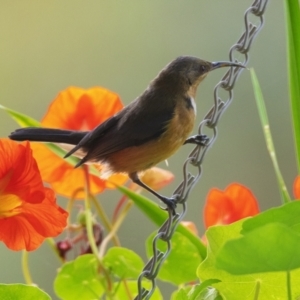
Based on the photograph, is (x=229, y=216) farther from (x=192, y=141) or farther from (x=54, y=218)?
(x=54, y=218)

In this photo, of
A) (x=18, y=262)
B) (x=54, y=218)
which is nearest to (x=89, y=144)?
(x=54, y=218)

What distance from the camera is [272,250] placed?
0.42 metres

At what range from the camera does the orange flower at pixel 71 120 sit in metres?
0.80

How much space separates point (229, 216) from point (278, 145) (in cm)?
109

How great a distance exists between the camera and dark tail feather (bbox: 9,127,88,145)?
785 millimetres

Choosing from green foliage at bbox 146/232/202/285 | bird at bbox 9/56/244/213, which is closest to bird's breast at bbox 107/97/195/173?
bird at bbox 9/56/244/213

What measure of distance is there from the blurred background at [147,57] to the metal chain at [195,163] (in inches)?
42.2

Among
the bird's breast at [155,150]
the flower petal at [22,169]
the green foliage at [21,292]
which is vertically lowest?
the green foliage at [21,292]

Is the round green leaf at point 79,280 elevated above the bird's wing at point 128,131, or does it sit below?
below

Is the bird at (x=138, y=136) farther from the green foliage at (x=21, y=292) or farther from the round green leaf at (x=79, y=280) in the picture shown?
the green foliage at (x=21, y=292)

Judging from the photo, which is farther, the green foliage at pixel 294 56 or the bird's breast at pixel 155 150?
the bird's breast at pixel 155 150

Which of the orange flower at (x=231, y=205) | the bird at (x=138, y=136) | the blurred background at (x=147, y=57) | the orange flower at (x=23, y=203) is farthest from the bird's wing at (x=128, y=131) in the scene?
the blurred background at (x=147, y=57)

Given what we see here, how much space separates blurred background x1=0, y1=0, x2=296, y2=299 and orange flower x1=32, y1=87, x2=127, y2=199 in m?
0.89

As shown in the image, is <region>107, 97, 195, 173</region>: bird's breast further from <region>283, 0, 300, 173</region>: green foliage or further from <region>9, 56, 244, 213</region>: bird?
<region>283, 0, 300, 173</region>: green foliage
